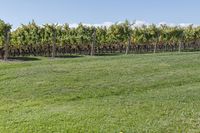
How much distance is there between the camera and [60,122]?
32.5 ft

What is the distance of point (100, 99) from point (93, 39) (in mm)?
25551

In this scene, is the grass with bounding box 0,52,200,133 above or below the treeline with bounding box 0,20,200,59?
below

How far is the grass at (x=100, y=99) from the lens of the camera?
9.66 meters

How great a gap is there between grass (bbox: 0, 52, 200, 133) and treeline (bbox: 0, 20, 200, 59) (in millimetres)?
17199

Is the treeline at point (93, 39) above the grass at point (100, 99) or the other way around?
above

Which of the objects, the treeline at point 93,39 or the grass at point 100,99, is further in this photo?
the treeline at point 93,39

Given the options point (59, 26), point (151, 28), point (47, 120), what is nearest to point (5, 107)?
point (47, 120)

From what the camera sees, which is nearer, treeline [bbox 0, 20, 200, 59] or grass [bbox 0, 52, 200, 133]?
grass [bbox 0, 52, 200, 133]

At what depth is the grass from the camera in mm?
9656

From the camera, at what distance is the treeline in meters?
39.9

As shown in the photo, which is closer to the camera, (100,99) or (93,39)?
(100,99)

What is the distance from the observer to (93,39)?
124ft

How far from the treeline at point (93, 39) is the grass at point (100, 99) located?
17.2 metres

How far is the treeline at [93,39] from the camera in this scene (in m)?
39.9
